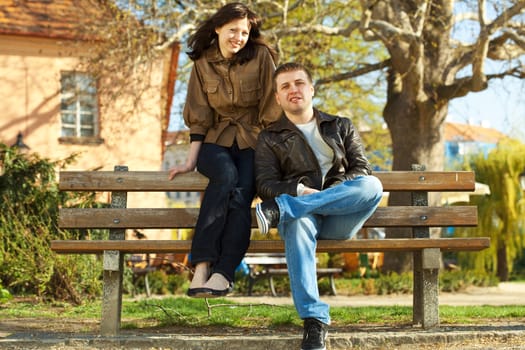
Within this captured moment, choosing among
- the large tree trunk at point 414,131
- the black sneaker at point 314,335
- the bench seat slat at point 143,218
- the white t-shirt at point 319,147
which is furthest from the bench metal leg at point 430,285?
the large tree trunk at point 414,131

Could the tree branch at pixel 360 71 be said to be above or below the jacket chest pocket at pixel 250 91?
above

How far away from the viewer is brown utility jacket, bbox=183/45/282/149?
17.4ft

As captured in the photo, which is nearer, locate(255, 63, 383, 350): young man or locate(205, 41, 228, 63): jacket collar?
locate(255, 63, 383, 350): young man

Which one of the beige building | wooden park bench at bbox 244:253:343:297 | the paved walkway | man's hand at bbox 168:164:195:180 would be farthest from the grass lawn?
the beige building

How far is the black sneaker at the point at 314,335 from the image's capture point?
426 centimetres

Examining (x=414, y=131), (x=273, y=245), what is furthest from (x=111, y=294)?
(x=414, y=131)

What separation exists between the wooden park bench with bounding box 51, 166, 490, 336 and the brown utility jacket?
1.21 feet

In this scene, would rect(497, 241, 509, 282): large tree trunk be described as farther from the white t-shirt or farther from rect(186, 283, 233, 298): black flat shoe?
rect(186, 283, 233, 298): black flat shoe

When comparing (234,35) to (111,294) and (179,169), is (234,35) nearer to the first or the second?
(179,169)

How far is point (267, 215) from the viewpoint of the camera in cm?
445

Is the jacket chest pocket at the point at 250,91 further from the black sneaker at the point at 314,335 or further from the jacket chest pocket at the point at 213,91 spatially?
the black sneaker at the point at 314,335

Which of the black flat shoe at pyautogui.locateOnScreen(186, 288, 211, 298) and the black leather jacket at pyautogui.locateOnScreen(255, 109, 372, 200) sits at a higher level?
the black leather jacket at pyautogui.locateOnScreen(255, 109, 372, 200)

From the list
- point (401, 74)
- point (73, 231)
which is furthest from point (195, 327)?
point (401, 74)

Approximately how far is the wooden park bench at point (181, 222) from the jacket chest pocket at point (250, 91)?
61 cm
